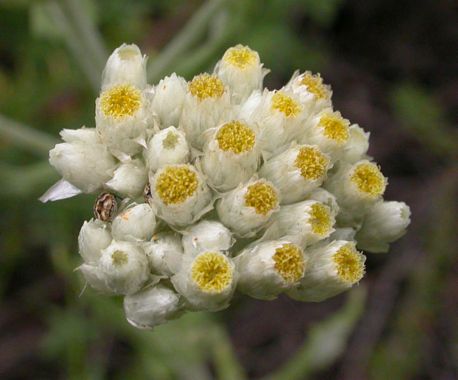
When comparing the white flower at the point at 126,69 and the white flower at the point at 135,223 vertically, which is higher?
the white flower at the point at 126,69

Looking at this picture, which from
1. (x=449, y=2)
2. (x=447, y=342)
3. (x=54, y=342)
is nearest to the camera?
(x=54, y=342)

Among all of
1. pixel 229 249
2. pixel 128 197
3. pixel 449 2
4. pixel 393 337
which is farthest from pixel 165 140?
pixel 449 2

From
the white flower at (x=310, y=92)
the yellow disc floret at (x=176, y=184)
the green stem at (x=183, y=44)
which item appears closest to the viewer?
the yellow disc floret at (x=176, y=184)

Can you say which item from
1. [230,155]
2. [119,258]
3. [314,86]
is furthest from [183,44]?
[119,258]

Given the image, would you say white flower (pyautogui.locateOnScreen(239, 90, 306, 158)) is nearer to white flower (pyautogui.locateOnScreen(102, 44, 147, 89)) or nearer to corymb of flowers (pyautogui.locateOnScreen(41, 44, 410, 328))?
corymb of flowers (pyautogui.locateOnScreen(41, 44, 410, 328))

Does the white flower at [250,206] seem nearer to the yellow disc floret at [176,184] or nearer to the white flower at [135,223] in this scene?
the yellow disc floret at [176,184]

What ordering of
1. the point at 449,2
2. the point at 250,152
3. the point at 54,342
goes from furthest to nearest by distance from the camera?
the point at 449,2, the point at 54,342, the point at 250,152

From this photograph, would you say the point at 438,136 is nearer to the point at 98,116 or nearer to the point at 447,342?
the point at 447,342

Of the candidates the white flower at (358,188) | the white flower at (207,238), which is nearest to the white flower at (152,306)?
the white flower at (207,238)
